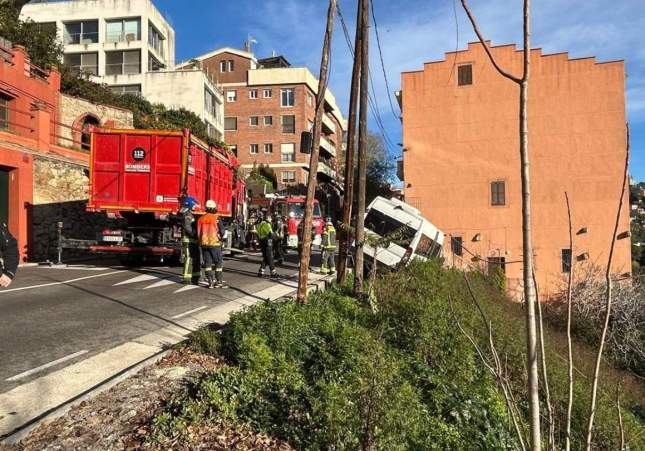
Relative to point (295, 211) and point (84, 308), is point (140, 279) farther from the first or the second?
point (295, 211)

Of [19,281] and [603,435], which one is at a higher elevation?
[19,281]

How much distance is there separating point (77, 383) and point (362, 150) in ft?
25.5

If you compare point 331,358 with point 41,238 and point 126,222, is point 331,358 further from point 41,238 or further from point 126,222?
point 41,238

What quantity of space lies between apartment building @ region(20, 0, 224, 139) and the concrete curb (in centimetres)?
3574

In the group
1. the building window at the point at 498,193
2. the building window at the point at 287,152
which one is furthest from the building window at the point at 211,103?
the building window at the point at 498,193

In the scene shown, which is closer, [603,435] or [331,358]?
[331,358]

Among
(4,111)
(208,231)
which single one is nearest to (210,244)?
(208,231)

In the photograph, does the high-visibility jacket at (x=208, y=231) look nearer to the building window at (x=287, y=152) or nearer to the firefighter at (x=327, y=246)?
the firefighter at (x=327, y=246)

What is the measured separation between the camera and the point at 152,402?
4199 mm

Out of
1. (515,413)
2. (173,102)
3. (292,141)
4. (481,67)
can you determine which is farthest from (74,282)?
(292,141)

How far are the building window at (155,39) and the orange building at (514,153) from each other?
25.5m

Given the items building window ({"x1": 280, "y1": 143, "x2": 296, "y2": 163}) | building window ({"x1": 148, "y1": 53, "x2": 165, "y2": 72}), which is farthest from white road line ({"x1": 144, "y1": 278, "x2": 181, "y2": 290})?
building window ({"x1": 280, "y1": 143, "x2": 296, "y2": 163})

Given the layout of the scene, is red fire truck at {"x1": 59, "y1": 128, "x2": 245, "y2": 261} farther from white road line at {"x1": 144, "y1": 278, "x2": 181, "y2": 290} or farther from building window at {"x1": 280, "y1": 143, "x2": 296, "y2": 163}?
building window at {"x1": 280, "y1": 143, "x2": 296, "y2": 163}

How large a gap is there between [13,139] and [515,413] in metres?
17.7
